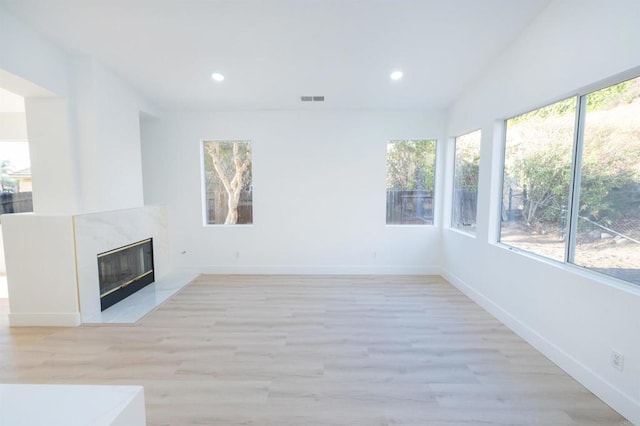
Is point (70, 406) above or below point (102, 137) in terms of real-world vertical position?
below

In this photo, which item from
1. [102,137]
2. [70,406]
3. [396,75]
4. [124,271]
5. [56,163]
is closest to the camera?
[70,406]

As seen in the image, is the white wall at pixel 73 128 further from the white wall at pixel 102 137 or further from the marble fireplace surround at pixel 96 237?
the marble fireplace surround at pixel 96 237

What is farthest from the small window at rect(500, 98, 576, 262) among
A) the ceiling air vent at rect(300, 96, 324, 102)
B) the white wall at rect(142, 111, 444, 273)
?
the ceiling air vent at rect(300, 96, 324, 102)

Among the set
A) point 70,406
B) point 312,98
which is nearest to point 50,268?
point 70,406

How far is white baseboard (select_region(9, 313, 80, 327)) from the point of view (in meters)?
3.28

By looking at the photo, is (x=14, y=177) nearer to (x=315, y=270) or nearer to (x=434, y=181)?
(x=315, y=270)

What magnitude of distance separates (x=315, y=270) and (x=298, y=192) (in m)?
1.39

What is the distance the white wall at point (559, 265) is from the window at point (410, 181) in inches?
45.9

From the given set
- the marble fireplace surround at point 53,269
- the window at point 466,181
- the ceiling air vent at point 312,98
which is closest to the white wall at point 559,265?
the window at point 466,181

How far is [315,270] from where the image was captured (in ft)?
17.1

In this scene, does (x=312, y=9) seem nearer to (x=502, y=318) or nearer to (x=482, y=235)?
(x=482, y=235)

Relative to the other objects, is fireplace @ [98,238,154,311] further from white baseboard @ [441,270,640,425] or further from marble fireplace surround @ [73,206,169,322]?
white baseboard @ [441,270,640,425]

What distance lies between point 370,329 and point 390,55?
3.16 metres

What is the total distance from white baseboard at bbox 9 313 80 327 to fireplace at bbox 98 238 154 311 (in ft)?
1.17
